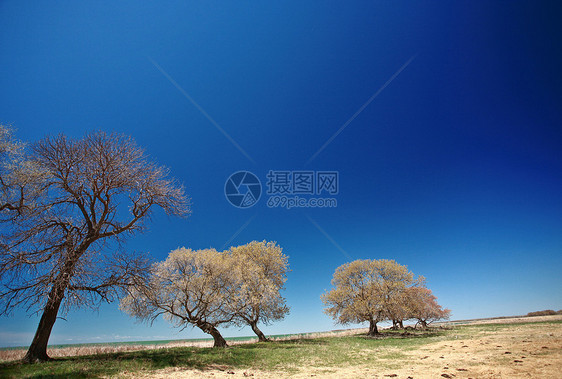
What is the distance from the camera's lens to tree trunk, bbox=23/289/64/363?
1145cm

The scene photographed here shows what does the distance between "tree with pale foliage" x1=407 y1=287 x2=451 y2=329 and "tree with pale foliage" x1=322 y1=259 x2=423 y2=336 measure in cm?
312

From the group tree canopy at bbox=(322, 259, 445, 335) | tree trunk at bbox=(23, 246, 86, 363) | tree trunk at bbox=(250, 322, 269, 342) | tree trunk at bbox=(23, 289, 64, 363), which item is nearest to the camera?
tree trunk at bbox=(23, 246, 86, 363)

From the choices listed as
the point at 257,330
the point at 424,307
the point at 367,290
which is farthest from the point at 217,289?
the point at 424,307

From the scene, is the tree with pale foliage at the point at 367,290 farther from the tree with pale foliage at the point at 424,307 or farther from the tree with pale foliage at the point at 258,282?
the tree with pale foliage at the point at 258,282

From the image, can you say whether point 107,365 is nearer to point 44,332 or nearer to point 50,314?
point 44,332

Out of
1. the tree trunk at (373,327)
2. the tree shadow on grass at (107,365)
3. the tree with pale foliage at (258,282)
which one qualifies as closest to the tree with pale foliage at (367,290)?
the tree trunk at (373,327)

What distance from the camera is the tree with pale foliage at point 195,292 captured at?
22.3m

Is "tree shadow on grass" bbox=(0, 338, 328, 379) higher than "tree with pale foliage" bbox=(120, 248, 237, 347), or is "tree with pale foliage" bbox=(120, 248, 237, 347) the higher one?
"tree with pale foliage" bbox=(120, 248, 237, 347)

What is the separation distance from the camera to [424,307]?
4428 cm

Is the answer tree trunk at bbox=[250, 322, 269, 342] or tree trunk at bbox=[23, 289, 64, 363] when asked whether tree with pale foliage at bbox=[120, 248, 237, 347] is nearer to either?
tree trunk at bbox=[250, 322, 269, 342]

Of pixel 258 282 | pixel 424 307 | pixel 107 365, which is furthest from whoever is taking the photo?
pixel 424 307

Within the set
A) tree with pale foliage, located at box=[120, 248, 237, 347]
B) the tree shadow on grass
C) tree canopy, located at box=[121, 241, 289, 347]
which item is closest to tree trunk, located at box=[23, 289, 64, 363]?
the tree shadow on grass

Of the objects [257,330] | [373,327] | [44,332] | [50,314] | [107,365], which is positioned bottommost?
[373,327]

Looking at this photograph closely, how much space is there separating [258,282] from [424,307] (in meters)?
33.9
